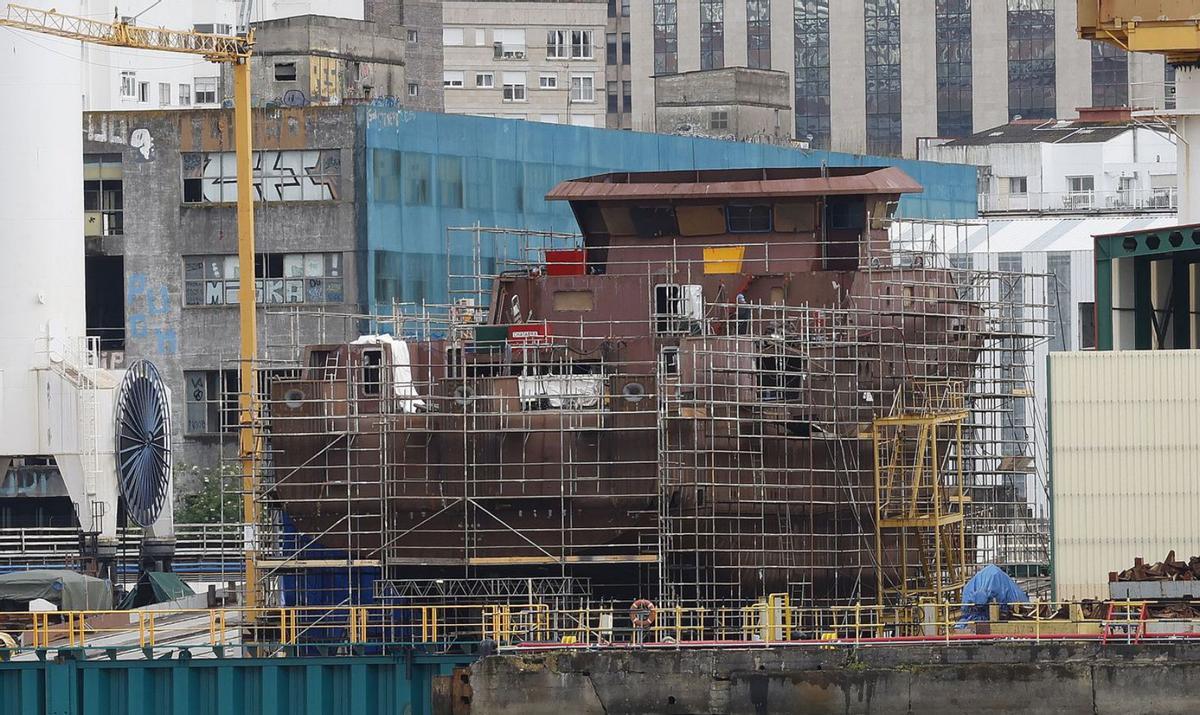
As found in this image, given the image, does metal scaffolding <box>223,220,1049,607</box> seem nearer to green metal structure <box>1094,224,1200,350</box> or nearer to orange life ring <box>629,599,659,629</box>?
orange life ring <box>629,599,659,629</box>

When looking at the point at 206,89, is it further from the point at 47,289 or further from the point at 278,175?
the point at 47,289

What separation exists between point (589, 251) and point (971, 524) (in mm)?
10388

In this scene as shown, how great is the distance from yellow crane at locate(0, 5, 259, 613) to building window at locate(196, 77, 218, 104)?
30.8 meters

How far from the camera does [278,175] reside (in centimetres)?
8831

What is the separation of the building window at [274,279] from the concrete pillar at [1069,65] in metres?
70.8

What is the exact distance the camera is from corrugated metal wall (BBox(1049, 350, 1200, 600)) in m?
48.9

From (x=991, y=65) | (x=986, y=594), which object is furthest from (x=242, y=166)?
(x=991, y=65)

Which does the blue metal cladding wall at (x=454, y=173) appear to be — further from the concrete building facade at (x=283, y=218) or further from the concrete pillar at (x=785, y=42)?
the concrete pillar at (x=785, y=42)

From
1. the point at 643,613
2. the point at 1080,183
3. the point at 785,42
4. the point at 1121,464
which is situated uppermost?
the point at 785,42

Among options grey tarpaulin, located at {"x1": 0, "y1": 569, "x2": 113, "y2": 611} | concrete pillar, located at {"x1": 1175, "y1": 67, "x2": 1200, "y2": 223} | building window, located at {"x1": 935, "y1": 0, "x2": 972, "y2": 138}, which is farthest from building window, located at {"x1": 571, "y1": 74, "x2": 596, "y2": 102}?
concrete pillar, located at {"x1": 1175, "y1": 67, "x2": 1200, "y2": 223}

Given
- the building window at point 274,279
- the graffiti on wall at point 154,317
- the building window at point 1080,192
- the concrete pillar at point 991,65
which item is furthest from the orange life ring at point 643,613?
the concrete pillar at point 991,65

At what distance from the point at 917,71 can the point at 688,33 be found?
15.4 metres

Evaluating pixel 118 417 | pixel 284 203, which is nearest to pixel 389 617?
pixel 118 417

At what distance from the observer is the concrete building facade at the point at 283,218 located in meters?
87.8
